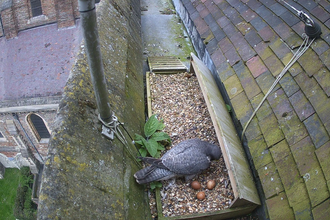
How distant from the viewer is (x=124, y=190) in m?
2.35

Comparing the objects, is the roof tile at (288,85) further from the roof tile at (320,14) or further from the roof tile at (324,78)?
the roof tile at (320,14)

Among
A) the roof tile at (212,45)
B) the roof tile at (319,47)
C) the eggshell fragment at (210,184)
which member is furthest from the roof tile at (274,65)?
the eggshell fragment at (210,184)

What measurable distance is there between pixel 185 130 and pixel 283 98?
156cm

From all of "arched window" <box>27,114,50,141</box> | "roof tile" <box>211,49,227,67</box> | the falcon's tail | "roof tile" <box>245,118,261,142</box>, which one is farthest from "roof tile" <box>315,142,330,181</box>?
"arched window" <box>27,114,50,141</box>

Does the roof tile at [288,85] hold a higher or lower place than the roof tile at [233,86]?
higher

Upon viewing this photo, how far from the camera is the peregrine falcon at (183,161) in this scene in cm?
289

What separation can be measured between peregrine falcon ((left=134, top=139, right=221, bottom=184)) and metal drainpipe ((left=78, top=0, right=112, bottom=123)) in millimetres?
969

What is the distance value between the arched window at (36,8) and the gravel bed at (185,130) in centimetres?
1096

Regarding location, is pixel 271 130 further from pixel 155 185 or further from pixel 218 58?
pixel 218 58

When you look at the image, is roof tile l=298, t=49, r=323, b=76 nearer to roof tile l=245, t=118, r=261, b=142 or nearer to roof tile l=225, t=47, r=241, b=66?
roof tile l=245, t=118, r=261, b=142

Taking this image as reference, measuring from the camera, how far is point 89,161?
6.95 ft

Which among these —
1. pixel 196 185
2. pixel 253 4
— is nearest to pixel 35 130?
pixel 196 185

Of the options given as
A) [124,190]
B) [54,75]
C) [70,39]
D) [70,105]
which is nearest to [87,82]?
[70,105]

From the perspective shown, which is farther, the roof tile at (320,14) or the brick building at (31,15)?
the brick building at (31,15)
